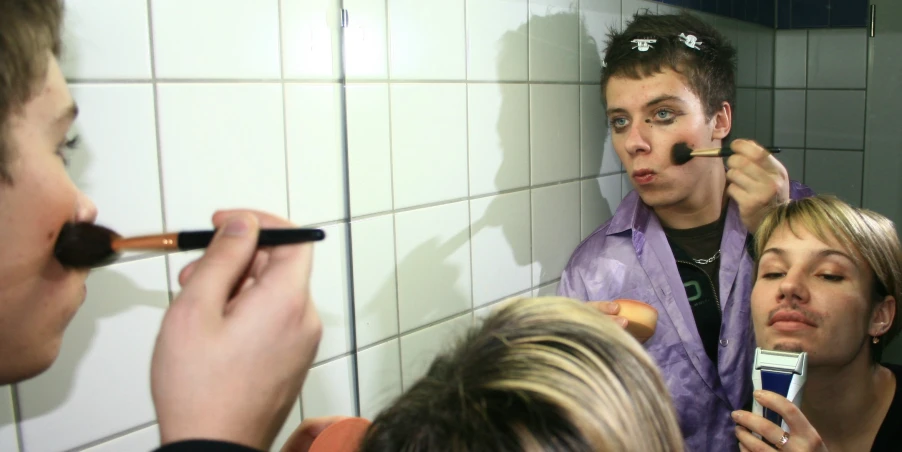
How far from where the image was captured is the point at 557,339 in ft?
1.94

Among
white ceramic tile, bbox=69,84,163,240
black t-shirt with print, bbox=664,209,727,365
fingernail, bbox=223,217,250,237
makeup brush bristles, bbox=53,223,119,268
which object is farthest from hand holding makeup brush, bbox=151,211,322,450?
black t-shirt with print, bbox=664,209,727,365

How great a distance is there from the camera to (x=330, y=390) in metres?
1.06

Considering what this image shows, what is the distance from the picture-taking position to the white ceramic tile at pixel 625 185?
44.8 inches

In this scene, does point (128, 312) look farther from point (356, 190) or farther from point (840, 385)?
point (840, 385)

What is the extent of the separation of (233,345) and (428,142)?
2.23ft

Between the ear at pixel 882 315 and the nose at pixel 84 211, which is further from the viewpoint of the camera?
the ear at pixel 882 315

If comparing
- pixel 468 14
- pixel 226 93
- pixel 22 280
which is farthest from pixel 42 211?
pixel 468 14

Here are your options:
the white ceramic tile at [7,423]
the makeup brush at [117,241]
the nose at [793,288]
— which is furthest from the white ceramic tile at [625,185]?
the white ceramic tile at [7,423]

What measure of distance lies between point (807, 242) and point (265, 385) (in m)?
0.69

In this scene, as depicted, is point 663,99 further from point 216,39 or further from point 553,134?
point 216,39

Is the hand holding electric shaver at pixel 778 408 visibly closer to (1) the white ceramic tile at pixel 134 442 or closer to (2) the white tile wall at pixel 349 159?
(2) the white tile wall at pixel 349 159

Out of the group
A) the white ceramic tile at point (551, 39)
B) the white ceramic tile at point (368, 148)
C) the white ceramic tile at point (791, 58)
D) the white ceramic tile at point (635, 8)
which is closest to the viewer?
the white ceramic tile at point (791, 58)

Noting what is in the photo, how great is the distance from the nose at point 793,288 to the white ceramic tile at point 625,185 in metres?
0.33

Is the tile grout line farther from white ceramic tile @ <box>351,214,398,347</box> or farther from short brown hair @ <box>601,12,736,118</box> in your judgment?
short brown hair @ <box>601,12,736,118</box>
